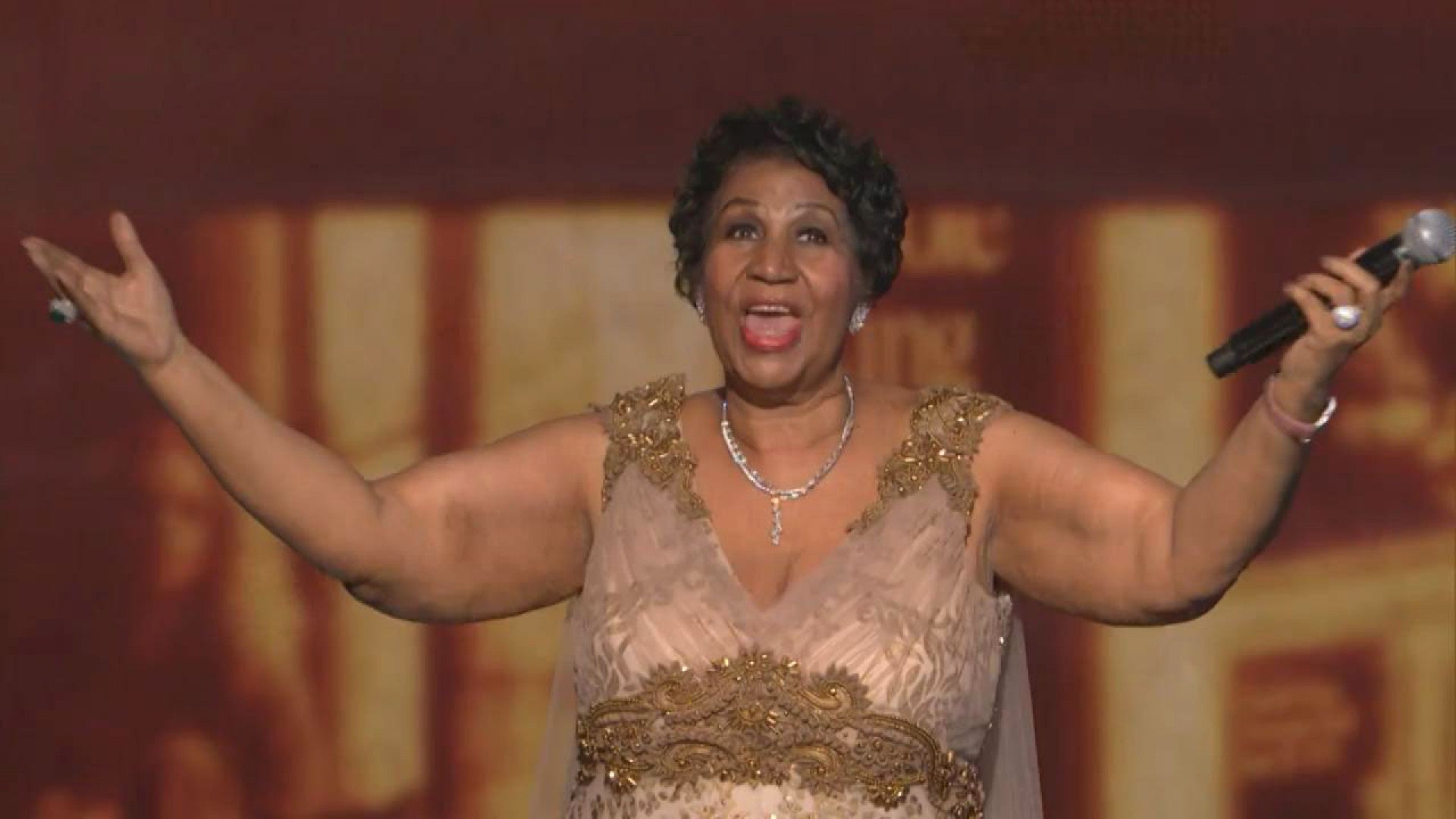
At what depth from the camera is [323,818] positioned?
4.29 meters

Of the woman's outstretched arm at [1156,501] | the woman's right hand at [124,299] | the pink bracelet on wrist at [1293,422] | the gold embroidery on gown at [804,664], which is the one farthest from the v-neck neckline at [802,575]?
the woman's right hand at [124,299]

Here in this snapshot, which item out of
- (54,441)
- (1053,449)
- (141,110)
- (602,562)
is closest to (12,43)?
(141,110)

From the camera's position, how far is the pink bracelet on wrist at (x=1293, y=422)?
8.34 ft

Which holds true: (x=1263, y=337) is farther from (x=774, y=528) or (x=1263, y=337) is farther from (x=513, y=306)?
(x=513, y=306)

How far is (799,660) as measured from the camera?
2.84 meters

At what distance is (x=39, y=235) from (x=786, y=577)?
1.80 m

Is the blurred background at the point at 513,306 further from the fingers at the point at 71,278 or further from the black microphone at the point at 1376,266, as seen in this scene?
the black microphone at the point at 1376,266

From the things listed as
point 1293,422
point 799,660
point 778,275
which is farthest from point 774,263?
point 1293,422

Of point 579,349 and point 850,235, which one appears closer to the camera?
point 850,235

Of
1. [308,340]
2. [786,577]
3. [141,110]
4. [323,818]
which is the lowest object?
[323,818]

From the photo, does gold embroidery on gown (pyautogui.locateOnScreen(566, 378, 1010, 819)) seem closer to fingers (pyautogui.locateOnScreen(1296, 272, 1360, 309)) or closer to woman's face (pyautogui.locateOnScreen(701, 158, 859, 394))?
woman's face (pyautogui.locateOnScreen(701, 158, 859, 394))

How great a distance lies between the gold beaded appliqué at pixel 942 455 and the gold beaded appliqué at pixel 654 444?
0.64 feet

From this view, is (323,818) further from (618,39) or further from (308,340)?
(618,39)

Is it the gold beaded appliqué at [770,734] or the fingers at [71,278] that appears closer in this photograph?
the fingers at [71,278]
